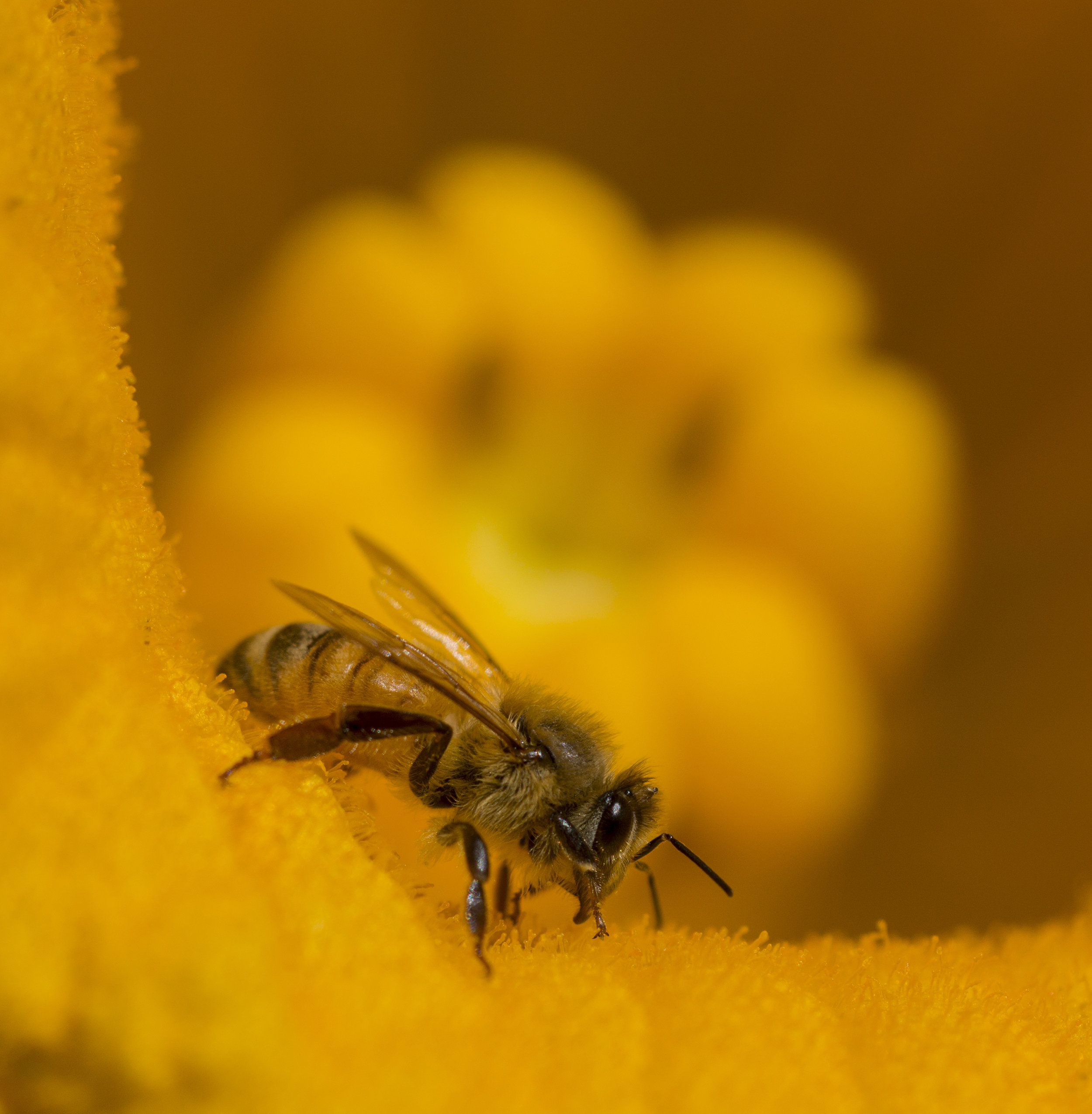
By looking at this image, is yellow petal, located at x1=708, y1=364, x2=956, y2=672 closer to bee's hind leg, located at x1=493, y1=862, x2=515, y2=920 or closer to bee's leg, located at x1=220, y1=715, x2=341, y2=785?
bee's hind leg, located at x1=493, y1=862, x2=515, y2=920

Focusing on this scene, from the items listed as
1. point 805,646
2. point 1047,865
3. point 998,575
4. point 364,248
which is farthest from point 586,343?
point 1047,865

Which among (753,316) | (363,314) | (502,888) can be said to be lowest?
(502,888)

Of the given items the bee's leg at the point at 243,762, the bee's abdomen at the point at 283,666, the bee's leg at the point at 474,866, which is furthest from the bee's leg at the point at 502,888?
the bee's leg at the point at 243,762

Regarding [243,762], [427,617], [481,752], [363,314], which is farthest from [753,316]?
[243,762]

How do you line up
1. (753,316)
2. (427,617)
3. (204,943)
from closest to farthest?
(204,943) < (427,617) < (753,316)

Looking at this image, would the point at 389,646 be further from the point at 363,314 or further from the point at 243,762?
the point at 363,314

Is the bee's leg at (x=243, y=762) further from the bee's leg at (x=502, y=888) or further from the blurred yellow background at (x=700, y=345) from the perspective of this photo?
the blurred yellow background at (x=700, y=345)
